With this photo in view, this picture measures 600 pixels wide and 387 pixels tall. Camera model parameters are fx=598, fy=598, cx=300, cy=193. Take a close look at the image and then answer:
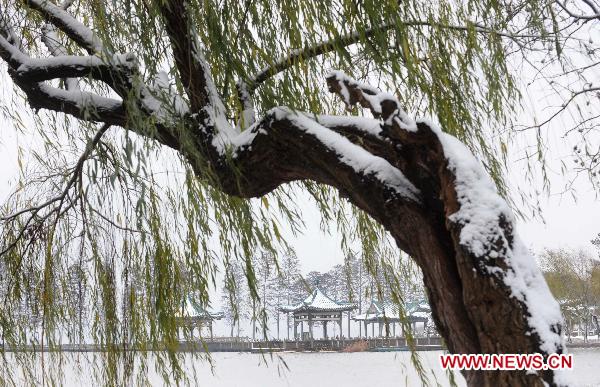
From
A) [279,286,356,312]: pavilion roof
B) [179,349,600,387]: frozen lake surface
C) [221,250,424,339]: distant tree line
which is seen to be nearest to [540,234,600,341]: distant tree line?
[179,349,600,387]: frozen lake surface

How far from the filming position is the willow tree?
89 cm

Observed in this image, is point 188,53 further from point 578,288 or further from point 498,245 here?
point 578,288

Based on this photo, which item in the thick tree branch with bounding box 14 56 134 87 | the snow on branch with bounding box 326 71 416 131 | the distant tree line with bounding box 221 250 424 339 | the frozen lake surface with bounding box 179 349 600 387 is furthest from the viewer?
the frozen lake surface with bounding box 179 349 600 387

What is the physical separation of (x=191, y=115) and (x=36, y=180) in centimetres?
94

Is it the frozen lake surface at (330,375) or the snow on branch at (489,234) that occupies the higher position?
the snow on branch at (489,234)

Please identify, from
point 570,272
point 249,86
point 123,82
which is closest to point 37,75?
point 123,82

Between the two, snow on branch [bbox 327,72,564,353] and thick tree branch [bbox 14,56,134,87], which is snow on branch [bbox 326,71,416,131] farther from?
thick tree branch [bbox 14,56,134,87]

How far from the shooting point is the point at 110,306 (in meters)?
1.78

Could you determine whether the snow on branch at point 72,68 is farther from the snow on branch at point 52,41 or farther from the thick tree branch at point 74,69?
the snow on branch at point 52,41

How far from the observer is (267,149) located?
1.17 meters

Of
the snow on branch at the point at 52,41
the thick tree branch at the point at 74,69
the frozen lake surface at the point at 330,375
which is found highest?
the snow on branch at the point at 52,41

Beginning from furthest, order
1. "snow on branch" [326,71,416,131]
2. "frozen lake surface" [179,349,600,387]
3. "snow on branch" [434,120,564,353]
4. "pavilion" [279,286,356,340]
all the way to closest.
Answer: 1. "pavilion" [279,286,356,340]
2. "frozen lake surface" [179,349,600,387]
3. "snow on branch" [326,71,416,131]
4. "snow on branch" [434,120,564,353]

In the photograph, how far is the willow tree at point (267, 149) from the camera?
0.89 metres

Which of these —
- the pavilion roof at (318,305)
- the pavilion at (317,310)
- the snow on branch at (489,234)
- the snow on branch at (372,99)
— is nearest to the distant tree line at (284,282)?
the snow on branch at (372,99)
